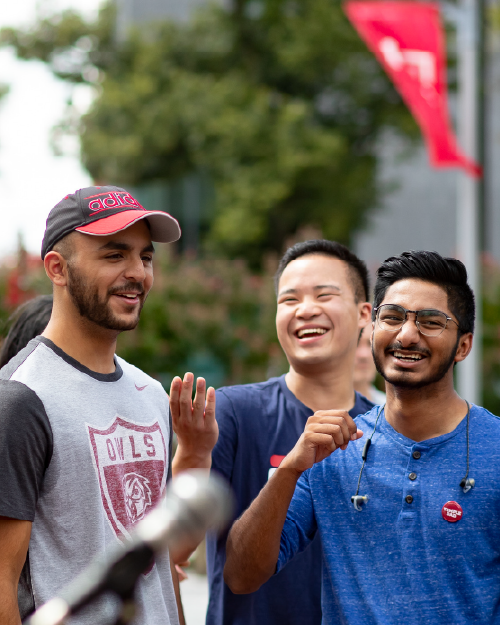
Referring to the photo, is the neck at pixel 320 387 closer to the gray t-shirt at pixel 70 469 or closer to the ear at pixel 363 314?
the ear at pixel 363 314

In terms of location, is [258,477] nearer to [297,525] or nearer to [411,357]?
[297,525]

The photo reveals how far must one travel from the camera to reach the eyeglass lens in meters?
2.27

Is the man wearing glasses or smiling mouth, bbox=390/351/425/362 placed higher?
smiling mouth, bbox=390/351/425/362

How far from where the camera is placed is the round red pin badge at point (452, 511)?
209cm

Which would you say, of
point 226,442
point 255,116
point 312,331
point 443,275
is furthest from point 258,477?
point 255,116

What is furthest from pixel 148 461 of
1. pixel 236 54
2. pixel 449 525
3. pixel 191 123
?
pixel 236 54

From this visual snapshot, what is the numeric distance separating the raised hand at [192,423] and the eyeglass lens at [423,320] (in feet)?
1.97

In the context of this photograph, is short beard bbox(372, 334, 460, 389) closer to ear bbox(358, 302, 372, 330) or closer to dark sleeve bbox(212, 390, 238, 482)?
dark sleeve bbox(212, 390, 238, 482)

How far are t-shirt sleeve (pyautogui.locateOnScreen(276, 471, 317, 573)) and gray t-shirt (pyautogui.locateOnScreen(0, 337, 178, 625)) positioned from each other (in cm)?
38

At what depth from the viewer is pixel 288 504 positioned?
224 cm

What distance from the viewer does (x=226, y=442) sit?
2891mm

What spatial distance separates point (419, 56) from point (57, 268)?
6415 mm

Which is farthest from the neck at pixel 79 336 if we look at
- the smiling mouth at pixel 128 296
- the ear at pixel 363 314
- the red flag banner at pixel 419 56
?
the red flag banner at pixel 419 56

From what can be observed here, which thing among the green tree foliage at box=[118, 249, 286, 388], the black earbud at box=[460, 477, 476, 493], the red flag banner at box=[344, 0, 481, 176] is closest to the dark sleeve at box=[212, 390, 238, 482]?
the black earbud at box=[460, 477, 476, 493]
